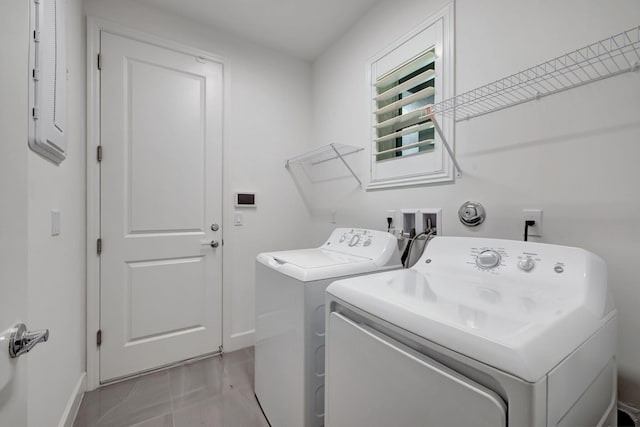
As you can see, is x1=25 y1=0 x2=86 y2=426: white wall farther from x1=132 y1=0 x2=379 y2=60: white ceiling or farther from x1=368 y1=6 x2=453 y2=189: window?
x1=368 y1=6 x2=453 y2=189: window

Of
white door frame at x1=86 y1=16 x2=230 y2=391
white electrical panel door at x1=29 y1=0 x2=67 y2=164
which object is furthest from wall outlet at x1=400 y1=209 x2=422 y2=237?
white door frame at x1=86 y1=16 x2=230 y2=391

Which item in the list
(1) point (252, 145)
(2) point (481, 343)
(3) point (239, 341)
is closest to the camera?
(2) point (481, 343)

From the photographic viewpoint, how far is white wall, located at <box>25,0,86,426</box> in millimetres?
1014

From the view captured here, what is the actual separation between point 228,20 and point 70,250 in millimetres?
1958

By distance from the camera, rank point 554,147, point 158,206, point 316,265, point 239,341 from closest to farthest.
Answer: point 554,147 → point 316,265 → point 158,206 → point 239,341

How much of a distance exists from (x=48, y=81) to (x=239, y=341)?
205 centimetres

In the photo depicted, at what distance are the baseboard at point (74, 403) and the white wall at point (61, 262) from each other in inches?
1.2

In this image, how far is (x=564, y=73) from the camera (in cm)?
101

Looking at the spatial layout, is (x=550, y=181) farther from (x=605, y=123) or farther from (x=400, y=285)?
(x=400, y=285)

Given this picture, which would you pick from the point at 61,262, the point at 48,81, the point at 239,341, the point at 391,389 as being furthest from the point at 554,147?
the point at 239,341

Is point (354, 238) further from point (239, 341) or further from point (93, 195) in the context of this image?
point (93, 195)

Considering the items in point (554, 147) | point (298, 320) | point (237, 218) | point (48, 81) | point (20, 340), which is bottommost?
point (298, 320)

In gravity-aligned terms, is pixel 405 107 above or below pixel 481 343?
above

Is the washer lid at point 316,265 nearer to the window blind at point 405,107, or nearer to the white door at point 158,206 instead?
the window blind at point 405,107
